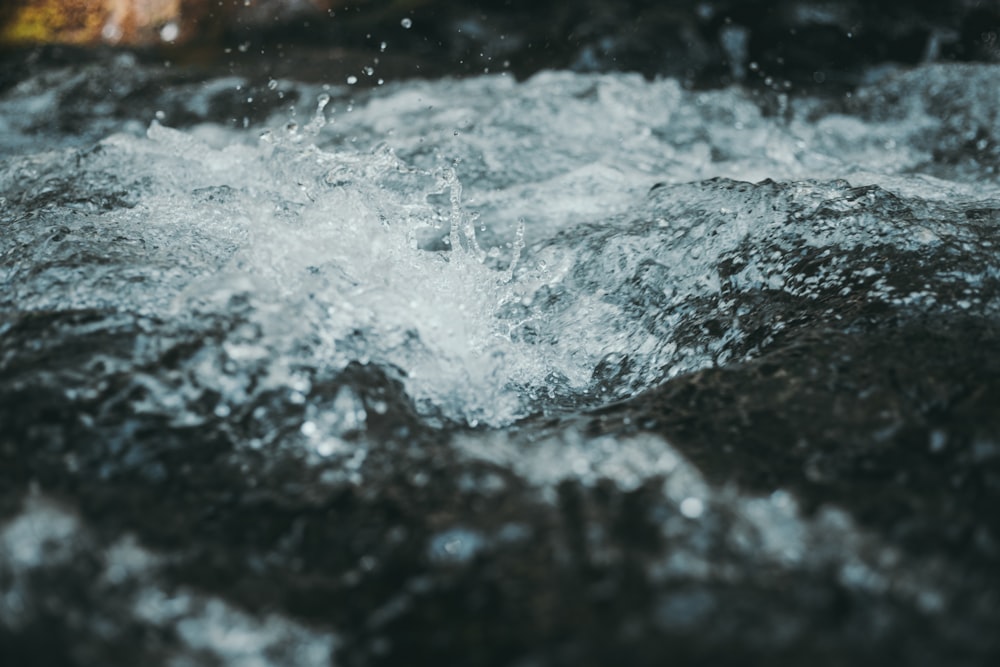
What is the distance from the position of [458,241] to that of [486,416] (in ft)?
2.16

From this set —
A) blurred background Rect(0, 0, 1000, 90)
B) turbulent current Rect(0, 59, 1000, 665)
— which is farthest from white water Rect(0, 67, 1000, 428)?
blurred background Rect(0, 0, 1000, 90)

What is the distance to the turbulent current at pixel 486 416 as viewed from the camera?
131 cm

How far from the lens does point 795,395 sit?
1.79 m

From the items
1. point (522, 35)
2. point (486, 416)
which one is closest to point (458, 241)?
point (486, 416)

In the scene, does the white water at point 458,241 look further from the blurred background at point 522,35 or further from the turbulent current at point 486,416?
the blurred background at point 522,35

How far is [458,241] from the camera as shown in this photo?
243 centimetres

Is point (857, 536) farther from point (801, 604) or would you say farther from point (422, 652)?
point (422, 652)

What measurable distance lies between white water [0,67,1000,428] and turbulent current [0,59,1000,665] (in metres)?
0.01

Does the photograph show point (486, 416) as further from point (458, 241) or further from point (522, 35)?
point (522, 35)

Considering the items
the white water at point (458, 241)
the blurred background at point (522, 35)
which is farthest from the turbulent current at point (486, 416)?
the blurred background at point (522, 35)

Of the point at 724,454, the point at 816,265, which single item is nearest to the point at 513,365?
the point at 724,454

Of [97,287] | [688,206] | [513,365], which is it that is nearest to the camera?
[97,287]

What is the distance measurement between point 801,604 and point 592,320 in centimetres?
136

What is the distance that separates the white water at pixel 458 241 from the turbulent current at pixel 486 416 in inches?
0.5
